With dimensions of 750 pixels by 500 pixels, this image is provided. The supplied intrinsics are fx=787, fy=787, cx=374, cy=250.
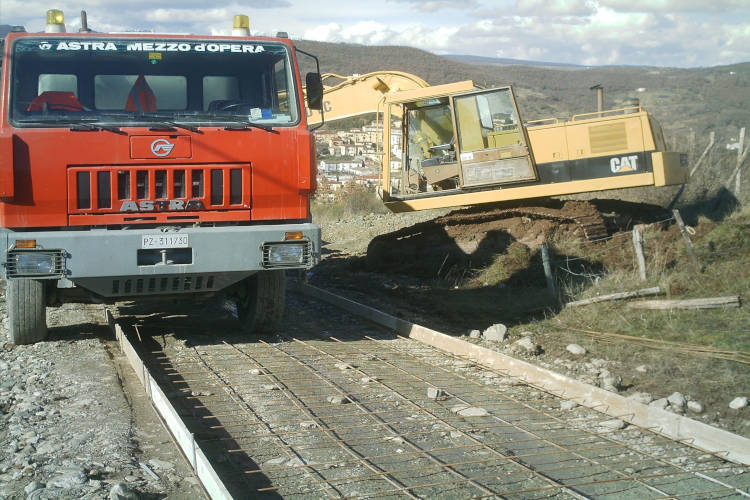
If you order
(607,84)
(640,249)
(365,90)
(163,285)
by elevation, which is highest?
(607,84)

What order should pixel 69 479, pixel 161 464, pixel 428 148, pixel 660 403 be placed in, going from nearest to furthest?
pixel 69 479 → pixel 161 464 → pixel 660 403 → pixel 428 148

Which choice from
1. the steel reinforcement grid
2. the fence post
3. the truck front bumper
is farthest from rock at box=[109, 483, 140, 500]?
the fence post

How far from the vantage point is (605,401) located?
20.5 ft

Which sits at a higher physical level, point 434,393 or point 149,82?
point 149,82

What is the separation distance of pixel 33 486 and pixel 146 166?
3.67 meters

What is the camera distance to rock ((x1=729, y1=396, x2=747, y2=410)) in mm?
6135

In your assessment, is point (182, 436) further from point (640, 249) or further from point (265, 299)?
point (640, 249)

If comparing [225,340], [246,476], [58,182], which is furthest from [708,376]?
[58,182]

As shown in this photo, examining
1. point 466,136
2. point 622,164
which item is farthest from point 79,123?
point 622,164

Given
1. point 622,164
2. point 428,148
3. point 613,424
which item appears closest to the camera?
point 613,424

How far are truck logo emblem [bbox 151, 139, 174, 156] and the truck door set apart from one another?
722 centimetres

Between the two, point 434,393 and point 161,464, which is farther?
point 434,393

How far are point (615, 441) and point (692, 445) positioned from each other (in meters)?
0.51

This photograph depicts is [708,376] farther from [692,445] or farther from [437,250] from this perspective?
[437,250]
